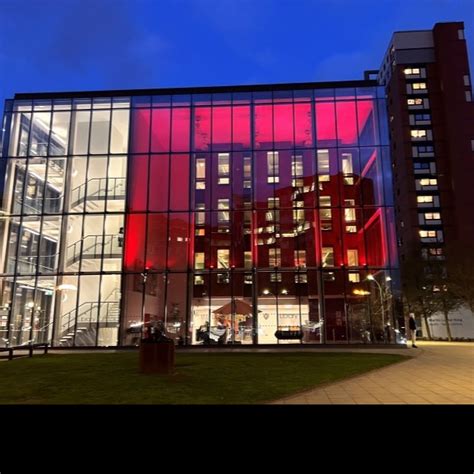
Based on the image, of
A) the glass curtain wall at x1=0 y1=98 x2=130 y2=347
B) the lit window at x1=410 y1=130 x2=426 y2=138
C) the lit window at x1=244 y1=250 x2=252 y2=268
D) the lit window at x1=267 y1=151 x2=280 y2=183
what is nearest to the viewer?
the glass curtain wall at x1=0 y1=98 x2=130 y2=347

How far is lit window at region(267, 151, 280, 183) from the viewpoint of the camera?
29969 millimetres

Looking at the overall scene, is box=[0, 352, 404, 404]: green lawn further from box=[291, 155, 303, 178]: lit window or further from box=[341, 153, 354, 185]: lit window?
box=[291, 155, 303, 178]: lit window

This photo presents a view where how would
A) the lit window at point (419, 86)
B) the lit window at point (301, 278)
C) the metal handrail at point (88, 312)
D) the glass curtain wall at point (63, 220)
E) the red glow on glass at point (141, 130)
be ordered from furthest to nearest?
the lit window at point (419, 86) → the red glow on glass at point (141, 130) → the lit window at point (301, 278) → the glass curtain wall at point (63, 220) → the metal handrail at point (88, 312)

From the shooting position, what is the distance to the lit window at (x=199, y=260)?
28709 millimetres

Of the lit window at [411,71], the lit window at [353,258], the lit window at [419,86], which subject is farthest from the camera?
the lit window at [411,71]

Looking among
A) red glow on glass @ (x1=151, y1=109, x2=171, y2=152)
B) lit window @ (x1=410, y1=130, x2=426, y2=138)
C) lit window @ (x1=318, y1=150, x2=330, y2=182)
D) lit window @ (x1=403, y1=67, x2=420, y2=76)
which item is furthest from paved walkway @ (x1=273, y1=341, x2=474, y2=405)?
lit window @ (x1=403, y1=67, x2=420, y2=76)

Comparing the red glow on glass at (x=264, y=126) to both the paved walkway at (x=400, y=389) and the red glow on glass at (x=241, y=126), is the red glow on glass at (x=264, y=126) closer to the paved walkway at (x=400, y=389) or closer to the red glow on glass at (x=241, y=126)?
the red glow on glass at (x=241, y=126)

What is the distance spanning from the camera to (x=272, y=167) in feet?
98.8

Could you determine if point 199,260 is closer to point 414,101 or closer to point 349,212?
point 349,212

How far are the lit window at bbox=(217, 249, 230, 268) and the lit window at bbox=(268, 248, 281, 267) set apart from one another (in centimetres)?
286

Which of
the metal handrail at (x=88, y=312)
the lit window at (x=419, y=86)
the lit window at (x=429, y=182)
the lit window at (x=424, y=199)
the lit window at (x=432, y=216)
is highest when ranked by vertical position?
the lit window at (x=419, y=86)

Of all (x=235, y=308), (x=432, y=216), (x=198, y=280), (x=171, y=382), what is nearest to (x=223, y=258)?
(x=198, y=280)

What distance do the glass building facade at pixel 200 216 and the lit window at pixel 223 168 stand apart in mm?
73

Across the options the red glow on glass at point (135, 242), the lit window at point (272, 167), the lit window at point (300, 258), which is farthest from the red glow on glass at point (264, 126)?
the red glow on glass at point (135, 242)
